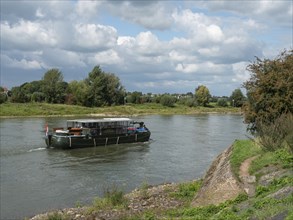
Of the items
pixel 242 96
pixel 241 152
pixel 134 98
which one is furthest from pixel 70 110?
pixel 241 152

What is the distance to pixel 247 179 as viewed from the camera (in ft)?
44.4

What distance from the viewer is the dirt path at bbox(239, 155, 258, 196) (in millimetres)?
12688

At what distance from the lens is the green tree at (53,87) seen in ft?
386

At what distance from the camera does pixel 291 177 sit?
37.9 ft

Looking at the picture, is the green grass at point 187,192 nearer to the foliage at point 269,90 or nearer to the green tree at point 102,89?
the foliage at point 269,90

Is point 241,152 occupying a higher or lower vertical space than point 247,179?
higher

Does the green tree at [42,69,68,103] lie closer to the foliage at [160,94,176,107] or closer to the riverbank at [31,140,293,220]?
the foliage at [160,94,176,107]

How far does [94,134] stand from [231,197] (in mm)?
36993

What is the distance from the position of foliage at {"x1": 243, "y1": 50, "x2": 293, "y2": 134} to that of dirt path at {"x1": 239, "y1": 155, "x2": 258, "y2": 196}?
7.73 meters

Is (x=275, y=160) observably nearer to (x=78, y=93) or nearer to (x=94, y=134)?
(x=94, y=134)

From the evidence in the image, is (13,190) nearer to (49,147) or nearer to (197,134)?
(49,147)

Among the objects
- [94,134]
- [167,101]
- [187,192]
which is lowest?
[94,134]

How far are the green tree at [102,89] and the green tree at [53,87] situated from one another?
25.7ft

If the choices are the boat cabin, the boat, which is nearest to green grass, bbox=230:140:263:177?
the boat
